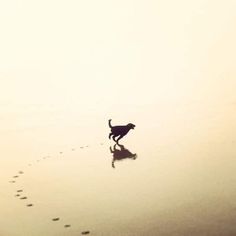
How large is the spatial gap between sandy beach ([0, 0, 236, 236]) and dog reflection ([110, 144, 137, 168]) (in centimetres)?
5

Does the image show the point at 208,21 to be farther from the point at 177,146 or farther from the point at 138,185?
the point at 138,185

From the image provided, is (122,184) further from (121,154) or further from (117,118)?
(117,118)

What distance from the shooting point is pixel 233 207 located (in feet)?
15.5

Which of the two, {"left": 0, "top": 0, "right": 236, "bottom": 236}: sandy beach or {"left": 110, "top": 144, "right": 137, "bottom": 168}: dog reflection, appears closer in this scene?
{"left": 0, "top": 0, "right": 236, "bottom": 236}: sandy beach

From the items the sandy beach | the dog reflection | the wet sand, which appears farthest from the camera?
the dog reflection

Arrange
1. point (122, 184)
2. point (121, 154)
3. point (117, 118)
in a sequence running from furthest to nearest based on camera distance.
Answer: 1. point (117, 118)
2. point (121, 154)
3. point (122, 184)

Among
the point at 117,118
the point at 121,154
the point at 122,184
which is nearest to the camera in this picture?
the point at 122,184

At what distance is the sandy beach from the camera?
4965 millimetres

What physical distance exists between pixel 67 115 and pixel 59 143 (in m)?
2.97

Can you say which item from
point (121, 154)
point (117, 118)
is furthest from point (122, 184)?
point (117, 118)

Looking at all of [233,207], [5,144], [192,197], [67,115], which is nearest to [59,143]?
[5,144]

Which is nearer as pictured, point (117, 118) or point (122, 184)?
point (122, 184)

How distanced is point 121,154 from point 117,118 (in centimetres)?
307

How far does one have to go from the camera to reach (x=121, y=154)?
7.70 meters
